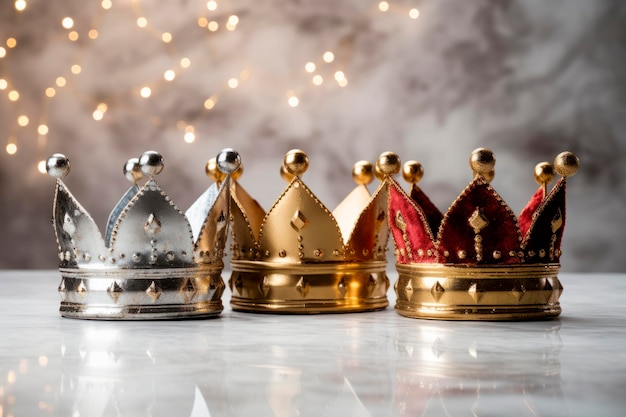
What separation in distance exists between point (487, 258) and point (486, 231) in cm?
5

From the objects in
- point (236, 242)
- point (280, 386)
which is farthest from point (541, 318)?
point (280, 386)

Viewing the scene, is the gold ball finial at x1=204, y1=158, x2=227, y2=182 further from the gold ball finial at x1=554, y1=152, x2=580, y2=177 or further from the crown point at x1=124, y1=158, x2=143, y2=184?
the gold ball finial at x1=554, y1=152, x2=580, y2=177

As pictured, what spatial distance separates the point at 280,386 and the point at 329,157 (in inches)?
91.7

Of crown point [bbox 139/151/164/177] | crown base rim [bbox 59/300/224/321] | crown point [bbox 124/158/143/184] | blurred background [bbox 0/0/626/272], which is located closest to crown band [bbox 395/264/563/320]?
crown base rim [bbox 59/300/224/321]

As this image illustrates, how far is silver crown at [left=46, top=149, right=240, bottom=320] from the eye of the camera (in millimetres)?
1671

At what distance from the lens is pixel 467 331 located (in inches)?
60.1

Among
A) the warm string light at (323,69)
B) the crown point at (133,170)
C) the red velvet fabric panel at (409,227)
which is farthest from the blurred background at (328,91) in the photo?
the red velvet fabric panel at (409,227)

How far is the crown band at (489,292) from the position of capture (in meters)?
1.65

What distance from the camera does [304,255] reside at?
182cm

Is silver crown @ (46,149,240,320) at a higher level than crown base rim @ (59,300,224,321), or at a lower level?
higher

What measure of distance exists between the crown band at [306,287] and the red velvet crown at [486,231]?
169mm

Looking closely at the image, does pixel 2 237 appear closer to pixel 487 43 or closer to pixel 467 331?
pixel 487 43

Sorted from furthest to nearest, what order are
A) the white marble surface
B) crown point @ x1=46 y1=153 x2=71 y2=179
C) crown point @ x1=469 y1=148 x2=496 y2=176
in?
crown point @ x1=46 y1=153 x2=71 y2=179
crown point @ x1=469 y1=148 x2=496 y2=176
the white marble surface

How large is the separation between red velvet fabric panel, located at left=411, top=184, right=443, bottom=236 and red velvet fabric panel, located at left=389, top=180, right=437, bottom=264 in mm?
101
